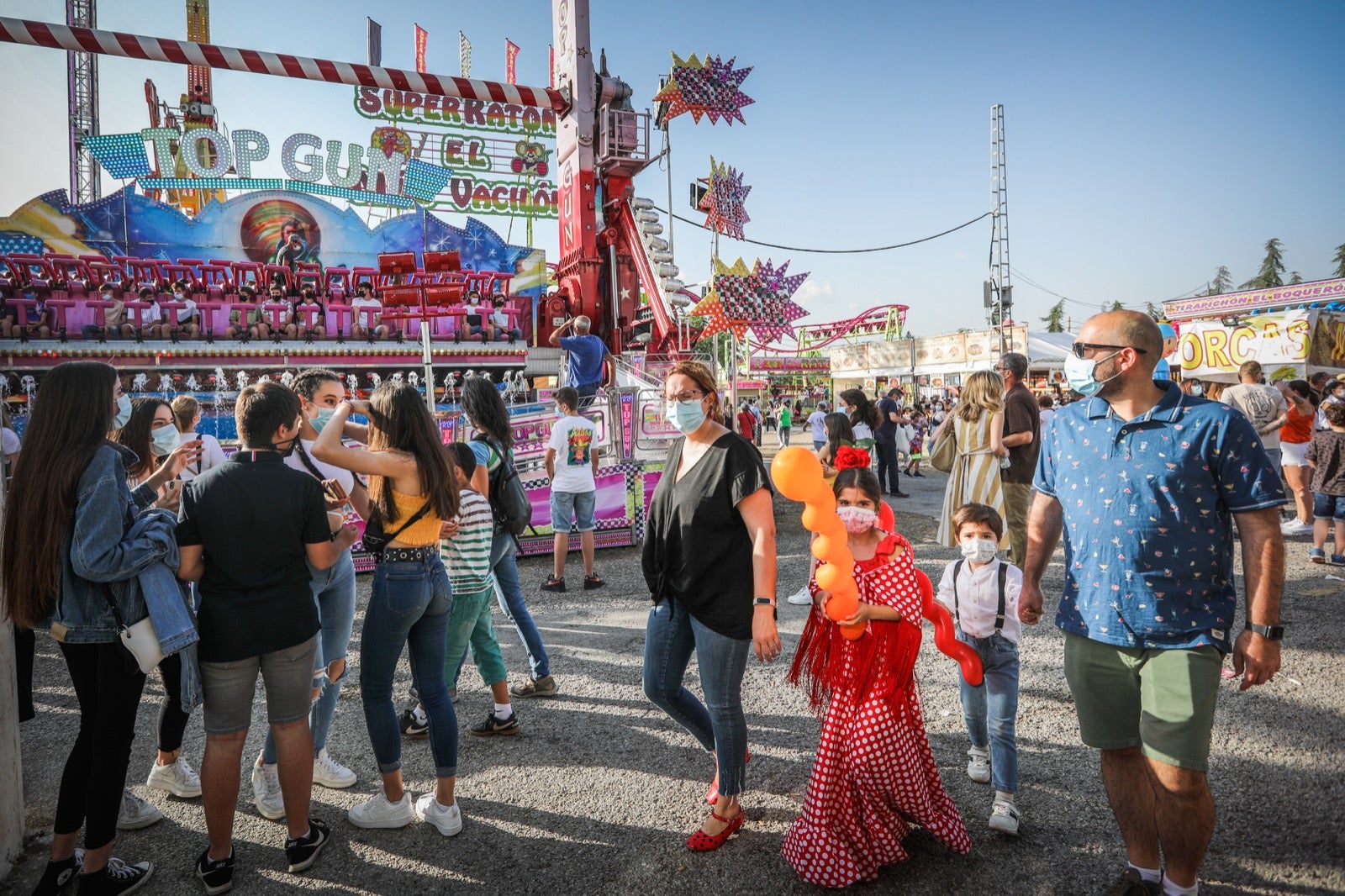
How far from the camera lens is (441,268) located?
Answer: 235 inches

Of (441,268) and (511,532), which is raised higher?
(441,268)

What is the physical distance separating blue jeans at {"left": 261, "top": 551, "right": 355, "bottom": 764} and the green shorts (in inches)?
114

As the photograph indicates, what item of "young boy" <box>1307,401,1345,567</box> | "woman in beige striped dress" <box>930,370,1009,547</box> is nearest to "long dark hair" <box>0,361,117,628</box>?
"woman in beige striped dress" <box>930,370,1009,547</box>

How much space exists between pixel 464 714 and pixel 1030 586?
9.82 feet

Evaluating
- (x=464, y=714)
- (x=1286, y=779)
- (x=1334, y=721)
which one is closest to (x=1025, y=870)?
(x=1286, y=779)

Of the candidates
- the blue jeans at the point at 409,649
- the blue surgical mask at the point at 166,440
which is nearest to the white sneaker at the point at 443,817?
the blue jeans at the point at 409,649

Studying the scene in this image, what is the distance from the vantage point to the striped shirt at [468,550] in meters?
3.46

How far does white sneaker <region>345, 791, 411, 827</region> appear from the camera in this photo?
2.92m

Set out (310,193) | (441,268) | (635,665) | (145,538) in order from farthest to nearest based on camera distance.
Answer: (310,193) < (441,268) < (635,665) < (145,538)

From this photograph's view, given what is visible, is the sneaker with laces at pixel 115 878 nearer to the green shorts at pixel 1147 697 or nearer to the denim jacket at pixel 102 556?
the denim jacket at pixel 102 556

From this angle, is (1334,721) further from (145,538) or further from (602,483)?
(602,483)

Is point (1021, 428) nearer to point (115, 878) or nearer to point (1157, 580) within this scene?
point (1157, 580)

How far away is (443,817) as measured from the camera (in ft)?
9.48

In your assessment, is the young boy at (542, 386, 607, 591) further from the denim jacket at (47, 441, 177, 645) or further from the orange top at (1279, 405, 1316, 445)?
the orange top at (1279, 405, 1316, 445)
